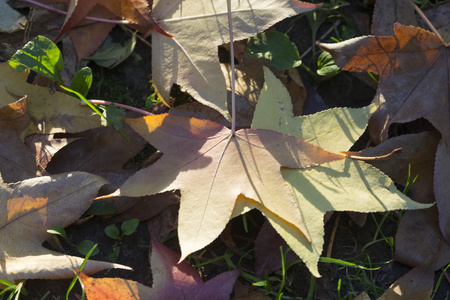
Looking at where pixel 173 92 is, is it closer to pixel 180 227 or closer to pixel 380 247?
pixel 180 227

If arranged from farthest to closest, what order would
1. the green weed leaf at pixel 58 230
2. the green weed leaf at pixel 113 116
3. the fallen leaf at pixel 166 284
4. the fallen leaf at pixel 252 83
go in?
1. the fallen leaf at pixel 252 83
2. the green weed leaf at pixel 113 116
3. the green weed leaf at pixel 58 230
4. the fallen leaf at pixel 166 284

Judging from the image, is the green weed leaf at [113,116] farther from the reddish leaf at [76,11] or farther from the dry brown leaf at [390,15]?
the dry brown leaf at [390,15]

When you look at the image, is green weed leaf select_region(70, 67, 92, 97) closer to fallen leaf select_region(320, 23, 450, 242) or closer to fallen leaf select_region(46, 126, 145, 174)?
fallen leaf select_region(46, 126, 145, 174)

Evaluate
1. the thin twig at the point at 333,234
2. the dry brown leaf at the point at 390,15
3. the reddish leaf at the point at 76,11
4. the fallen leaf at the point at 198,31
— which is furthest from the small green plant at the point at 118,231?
the dry brown leaf at the point at 390,15

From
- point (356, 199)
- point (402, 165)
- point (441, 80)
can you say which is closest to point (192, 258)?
point (356, 199)

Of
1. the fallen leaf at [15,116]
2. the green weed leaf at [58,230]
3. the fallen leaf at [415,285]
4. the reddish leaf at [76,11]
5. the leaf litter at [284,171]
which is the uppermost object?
the reddish leaf at [76,11]

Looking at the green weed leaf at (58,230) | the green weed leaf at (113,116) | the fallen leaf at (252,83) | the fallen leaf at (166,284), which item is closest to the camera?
the fallen leaf at (166,284)
